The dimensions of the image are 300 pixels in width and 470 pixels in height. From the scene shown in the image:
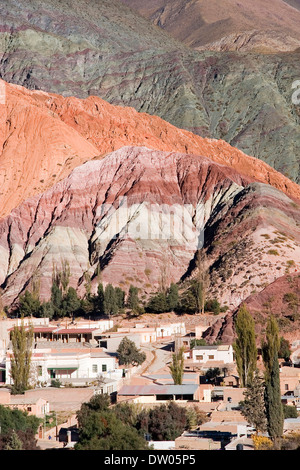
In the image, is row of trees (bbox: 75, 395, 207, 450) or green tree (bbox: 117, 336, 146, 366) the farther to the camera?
green tree (bbox: 117, 336, 146, 366)

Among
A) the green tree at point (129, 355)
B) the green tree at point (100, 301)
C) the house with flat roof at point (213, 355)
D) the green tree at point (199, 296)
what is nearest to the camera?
the green tree at point (129, 355)

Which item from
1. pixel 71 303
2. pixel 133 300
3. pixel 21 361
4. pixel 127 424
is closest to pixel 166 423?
pixel 127 424

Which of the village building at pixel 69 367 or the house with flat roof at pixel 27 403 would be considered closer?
the house with flat roof at pixel 27 403

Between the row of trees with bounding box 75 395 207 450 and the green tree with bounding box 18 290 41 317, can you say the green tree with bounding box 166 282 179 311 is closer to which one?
the green tree with bounding box 18 290 41 317

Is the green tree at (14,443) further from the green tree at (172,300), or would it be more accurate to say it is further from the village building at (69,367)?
the green tree at (172,300)

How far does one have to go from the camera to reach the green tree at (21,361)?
193ft

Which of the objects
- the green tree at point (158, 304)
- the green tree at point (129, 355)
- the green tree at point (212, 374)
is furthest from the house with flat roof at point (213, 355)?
the green tree at point (158, 304)

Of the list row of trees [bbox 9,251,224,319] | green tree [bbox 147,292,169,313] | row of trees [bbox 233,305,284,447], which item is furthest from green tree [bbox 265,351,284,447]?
green tree [bbox 147,292,169,313]

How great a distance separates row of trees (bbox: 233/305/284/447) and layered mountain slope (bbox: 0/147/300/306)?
3530cm

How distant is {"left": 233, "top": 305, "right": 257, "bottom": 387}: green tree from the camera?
198 ft

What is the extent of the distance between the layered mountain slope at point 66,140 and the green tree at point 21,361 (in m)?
72.0

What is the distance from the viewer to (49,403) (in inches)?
2212
